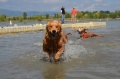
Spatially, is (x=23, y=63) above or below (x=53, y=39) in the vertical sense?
below

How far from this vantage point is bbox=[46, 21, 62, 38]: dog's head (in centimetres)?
864

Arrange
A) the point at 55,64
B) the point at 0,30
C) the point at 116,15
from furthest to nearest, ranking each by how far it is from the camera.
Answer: the point at 116,15, the point at 0,30, the point at 55,64

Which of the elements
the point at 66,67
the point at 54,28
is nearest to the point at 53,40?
the point at 54,28

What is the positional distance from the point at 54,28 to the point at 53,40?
1.78 ft

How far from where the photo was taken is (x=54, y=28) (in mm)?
8641

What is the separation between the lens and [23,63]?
9258 mm

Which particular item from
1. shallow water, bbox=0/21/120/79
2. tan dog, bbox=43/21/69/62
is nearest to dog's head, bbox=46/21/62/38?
tan dog, bbox=43/21/69/62

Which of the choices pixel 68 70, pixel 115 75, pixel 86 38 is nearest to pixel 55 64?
pixel 68 70

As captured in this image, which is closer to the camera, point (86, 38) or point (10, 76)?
point (10, 76)

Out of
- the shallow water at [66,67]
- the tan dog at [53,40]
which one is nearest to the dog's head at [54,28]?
the tan dog at [53,40]

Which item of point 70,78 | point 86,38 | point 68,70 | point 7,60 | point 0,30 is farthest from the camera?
Result: point 0,30

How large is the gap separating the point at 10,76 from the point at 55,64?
196cm

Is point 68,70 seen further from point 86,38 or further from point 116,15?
point 116,15

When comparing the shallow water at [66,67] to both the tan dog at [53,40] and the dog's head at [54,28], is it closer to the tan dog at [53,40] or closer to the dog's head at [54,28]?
the tan dog at [53,40]
